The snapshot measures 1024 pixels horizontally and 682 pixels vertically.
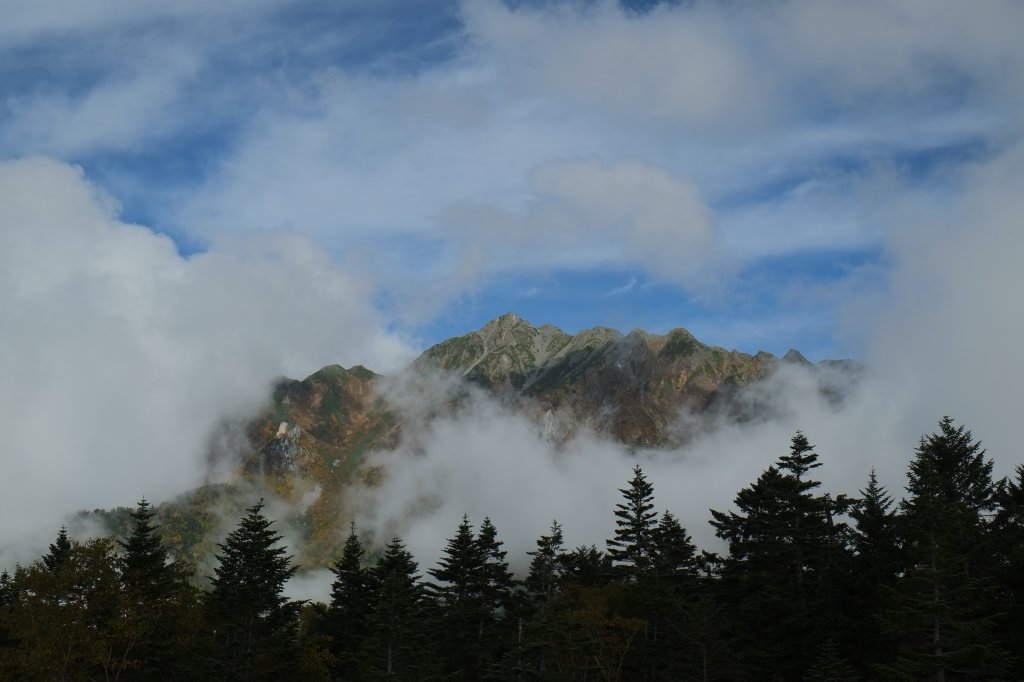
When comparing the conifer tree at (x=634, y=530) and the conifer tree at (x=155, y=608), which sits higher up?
the conifer tree at (x=634, y=530)

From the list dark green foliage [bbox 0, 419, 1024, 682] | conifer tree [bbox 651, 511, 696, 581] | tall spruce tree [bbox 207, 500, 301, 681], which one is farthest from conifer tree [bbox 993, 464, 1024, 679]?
tall spruce tree [bbox 207, 500, 301, 681]

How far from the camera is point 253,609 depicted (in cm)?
6353

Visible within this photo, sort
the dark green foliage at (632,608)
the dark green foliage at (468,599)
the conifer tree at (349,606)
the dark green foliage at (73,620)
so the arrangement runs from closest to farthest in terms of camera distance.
→ the dark green foliage at (632,608) < the dark green foliage at (73,620) < the dark green foliage at (468,599) < the conifer tree at (349,606)

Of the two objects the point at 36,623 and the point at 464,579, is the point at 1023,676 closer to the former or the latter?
the point at 464,579

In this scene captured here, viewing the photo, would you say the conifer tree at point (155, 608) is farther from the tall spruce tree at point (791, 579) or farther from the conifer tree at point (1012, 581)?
the conifer tree at point (1012, 581)

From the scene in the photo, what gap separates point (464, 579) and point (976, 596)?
1648 inches

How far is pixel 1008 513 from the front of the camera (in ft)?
195

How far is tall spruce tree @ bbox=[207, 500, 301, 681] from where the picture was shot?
204 ft

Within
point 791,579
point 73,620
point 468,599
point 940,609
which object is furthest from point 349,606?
point 940,609

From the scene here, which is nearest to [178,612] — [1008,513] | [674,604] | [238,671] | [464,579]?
[238,671]

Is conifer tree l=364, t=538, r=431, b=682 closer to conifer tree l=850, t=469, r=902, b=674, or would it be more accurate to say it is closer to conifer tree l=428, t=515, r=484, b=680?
conifer tree l=428, t=515, r=484, b=680

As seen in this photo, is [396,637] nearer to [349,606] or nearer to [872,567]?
[349,606]

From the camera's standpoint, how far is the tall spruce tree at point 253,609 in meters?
62.2

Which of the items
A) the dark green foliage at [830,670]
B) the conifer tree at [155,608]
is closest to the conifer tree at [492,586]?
the conifer tree at [155,608]
